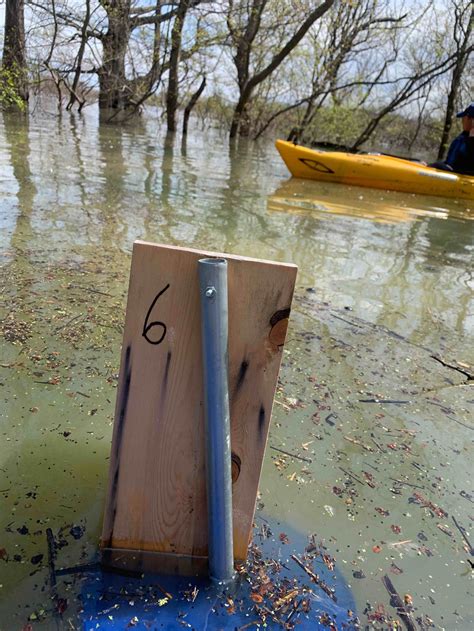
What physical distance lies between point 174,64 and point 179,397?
60.4 ft

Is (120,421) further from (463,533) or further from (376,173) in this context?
(376,173)

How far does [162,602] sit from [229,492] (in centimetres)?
37

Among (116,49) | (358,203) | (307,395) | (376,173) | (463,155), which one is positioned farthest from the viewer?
(116,49)

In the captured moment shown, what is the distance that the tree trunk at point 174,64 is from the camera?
1645 centimetres

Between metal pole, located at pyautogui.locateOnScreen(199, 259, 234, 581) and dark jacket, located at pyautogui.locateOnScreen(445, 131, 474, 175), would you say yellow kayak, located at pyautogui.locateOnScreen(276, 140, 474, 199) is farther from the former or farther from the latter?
metal pole, located at pyautogui.locateOnScreen(199, 259, 234, 581)

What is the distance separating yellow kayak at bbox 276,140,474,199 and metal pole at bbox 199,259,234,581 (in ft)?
31.9

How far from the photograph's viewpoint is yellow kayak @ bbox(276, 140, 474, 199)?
9930 mm

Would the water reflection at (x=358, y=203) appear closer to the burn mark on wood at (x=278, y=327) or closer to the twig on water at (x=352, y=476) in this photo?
the twig on water at (x=352, y=476)

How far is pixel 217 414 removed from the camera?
1.35 meters

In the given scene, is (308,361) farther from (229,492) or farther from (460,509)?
(229,492)

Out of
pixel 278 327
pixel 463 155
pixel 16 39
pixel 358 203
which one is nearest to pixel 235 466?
pixel 278 327

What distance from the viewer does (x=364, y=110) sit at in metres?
23.8

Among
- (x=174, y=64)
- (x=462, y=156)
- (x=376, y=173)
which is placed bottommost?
(x=376, y=173)

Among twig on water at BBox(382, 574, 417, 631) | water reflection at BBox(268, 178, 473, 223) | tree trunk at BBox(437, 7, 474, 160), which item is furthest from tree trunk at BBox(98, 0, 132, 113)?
twig on water at BBox(382, 574, 417, 631)
